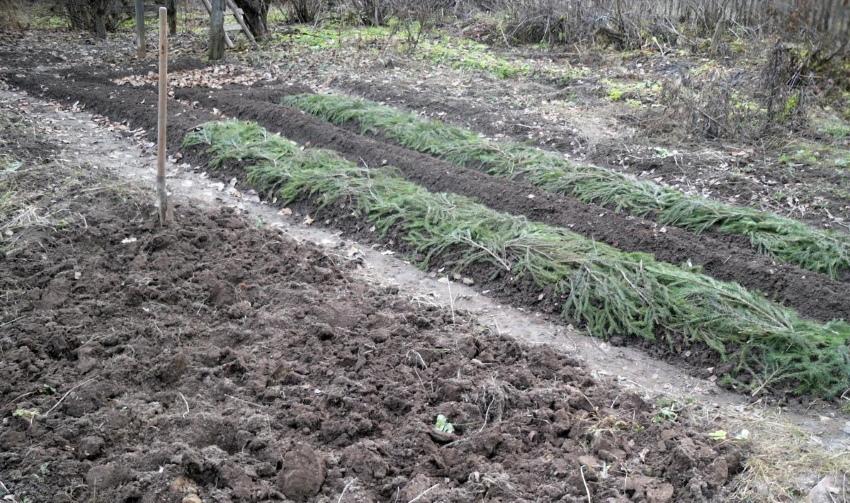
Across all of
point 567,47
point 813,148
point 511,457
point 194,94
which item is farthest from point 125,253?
point 567,47

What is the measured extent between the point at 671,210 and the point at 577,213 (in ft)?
2.72

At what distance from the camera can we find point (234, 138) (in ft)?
25.7

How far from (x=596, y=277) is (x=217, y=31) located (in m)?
9.49

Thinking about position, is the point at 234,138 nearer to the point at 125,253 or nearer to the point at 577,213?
the point at 125,253

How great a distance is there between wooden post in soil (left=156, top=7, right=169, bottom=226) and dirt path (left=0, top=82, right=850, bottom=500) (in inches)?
29.8

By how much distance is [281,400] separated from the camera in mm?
3750

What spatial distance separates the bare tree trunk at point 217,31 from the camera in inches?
480

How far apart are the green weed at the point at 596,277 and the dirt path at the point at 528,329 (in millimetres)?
181

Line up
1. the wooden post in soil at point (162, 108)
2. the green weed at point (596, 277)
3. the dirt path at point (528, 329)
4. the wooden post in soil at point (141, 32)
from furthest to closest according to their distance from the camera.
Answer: the wooden post in soil at point (141, 32) → the wooden post in soil at point (162, 108) → the green weed at point (596, 277) → the dirt path at point (528, 329)

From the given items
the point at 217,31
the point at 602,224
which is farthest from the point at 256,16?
the point at 602,224

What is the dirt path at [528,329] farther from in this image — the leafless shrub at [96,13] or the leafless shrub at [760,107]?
the leafless shrub at [96,13]

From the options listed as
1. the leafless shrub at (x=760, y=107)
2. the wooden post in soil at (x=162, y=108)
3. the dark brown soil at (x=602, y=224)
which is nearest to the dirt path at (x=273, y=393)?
the wooden post in soil at (x=162, y=108)

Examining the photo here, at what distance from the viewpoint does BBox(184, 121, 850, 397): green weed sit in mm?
4418

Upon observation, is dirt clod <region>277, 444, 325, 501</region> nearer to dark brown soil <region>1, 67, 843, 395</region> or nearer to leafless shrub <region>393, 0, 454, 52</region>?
dark brown soil <region>1, 67, 843, 395</region>
